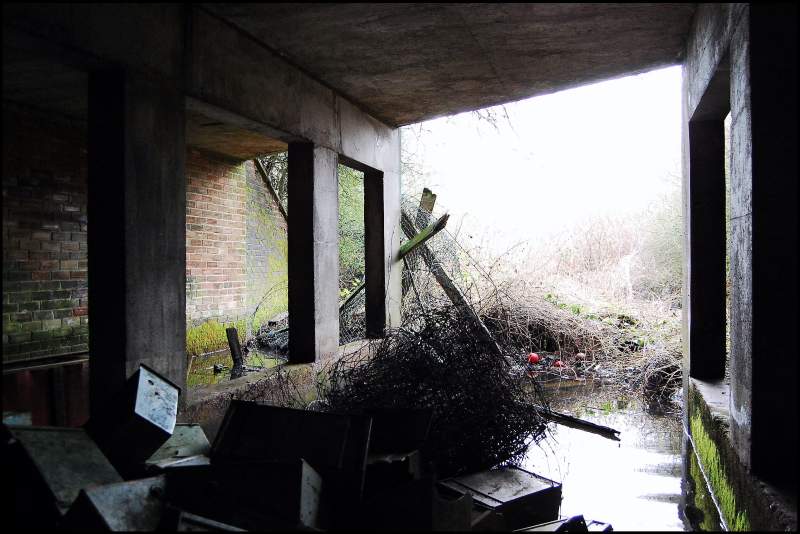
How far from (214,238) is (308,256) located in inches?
149

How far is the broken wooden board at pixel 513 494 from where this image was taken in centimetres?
378

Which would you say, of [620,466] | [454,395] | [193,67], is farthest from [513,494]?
[193,67]

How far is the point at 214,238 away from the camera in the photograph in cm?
991

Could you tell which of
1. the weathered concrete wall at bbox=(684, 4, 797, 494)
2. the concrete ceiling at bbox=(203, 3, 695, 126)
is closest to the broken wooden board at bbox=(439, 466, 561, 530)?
the weathered concrete wall at bbox=(684, 4, 797, 494)

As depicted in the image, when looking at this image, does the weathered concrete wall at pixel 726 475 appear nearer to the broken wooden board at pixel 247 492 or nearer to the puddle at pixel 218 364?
the broken wooden board at pixel 247 492

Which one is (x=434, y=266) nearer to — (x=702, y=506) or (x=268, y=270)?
(x=268, y=270)

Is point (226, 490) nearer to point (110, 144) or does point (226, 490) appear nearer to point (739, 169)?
point (110, 144)

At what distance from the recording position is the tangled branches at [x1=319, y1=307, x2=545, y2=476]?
14.4 ft

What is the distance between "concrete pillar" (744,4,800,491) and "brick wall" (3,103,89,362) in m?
7.16

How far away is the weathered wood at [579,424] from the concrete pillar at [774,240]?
8.41 feet

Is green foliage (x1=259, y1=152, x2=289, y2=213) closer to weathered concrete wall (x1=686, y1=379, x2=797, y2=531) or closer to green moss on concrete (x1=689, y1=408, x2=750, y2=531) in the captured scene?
weathered concrete wall (x1=686, y1=379, x2=797, y2=531)

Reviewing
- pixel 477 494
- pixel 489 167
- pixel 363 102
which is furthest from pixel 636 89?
pixel 477 494

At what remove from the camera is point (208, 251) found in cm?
978

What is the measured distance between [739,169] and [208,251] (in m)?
8.11
